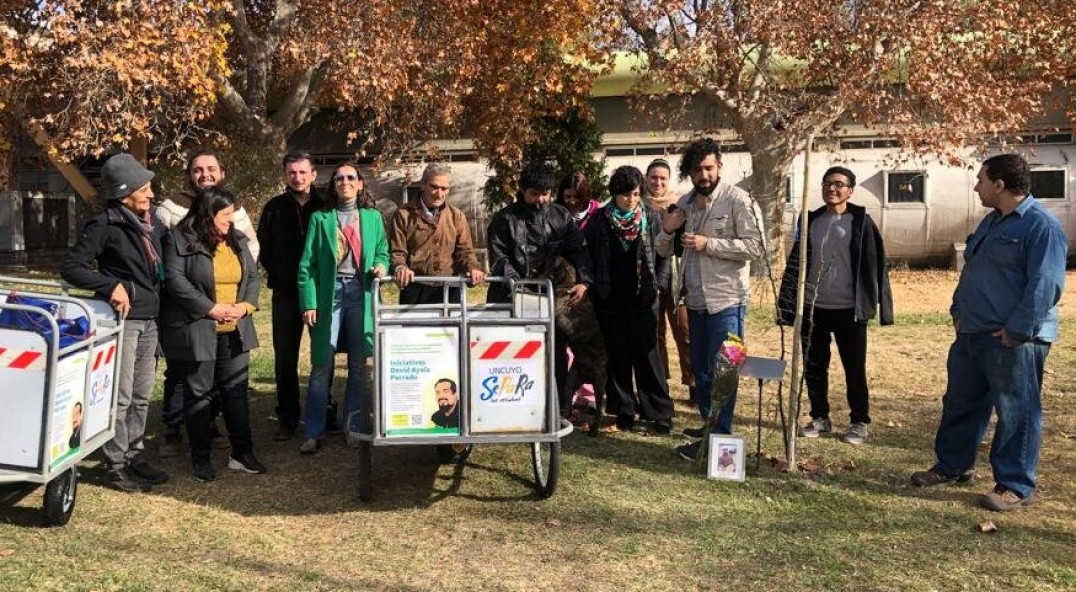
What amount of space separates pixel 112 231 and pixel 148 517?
4.91 feet

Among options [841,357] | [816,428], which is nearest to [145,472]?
[816,428]

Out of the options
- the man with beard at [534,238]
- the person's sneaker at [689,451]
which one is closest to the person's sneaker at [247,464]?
the man with beard at [534,238]

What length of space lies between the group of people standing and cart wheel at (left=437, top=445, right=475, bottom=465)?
631 mm

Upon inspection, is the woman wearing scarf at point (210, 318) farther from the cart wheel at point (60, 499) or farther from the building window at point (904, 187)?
the building window at point (904, 187)

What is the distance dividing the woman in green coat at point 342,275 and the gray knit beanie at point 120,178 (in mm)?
1062

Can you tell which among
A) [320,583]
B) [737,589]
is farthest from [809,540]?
[320,583]

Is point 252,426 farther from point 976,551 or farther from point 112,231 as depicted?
point 976,551

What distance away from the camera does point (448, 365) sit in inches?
182

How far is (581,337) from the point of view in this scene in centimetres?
625

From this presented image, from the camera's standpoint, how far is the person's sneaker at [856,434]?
244 inches

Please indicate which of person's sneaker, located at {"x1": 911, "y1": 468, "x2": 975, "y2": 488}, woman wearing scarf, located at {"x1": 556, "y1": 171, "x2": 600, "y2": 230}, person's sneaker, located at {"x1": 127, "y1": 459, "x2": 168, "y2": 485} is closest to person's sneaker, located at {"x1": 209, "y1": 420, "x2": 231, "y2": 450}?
person's sneaker, located at {"x1": 127, "y1": 459, "x2": 168, "y2": 485}

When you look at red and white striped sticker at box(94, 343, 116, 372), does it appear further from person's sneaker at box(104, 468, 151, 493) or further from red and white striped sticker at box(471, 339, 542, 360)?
red and white striped sticker at box(471, 339, 542, 360)

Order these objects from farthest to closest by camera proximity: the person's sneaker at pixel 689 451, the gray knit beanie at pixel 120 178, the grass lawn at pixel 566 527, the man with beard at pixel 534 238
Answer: the man with beard at pixel 534 238 < the person's sneaker at pixel 689 451 < the gray knit beanie at pixel 120 178 < the grass lawn at pixel 566 527

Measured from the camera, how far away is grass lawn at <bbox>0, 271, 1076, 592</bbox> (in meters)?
3.98
